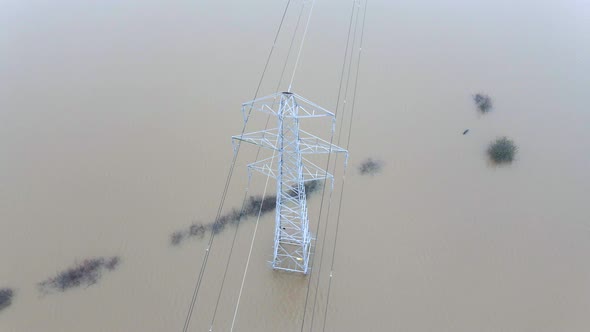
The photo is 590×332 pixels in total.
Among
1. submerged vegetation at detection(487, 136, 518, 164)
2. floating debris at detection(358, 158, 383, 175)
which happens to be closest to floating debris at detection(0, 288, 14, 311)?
floating debris at detection(358, 158, 383, 175)

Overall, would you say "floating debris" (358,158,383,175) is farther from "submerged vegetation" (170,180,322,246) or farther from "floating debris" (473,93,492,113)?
"floating debris" (473,93,492,113)

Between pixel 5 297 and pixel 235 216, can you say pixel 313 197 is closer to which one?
pixel 235 216

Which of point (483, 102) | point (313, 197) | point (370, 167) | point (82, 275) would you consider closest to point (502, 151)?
point (483, 102)

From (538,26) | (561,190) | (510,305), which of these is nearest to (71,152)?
(510,305)

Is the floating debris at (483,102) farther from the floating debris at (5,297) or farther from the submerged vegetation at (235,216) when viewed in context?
the floating debris at (5,297)

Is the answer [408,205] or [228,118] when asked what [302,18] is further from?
[408,205]

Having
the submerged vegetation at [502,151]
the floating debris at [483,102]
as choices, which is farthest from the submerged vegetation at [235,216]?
the floating debris at [483,102]

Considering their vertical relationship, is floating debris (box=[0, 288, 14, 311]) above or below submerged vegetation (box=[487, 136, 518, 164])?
below
